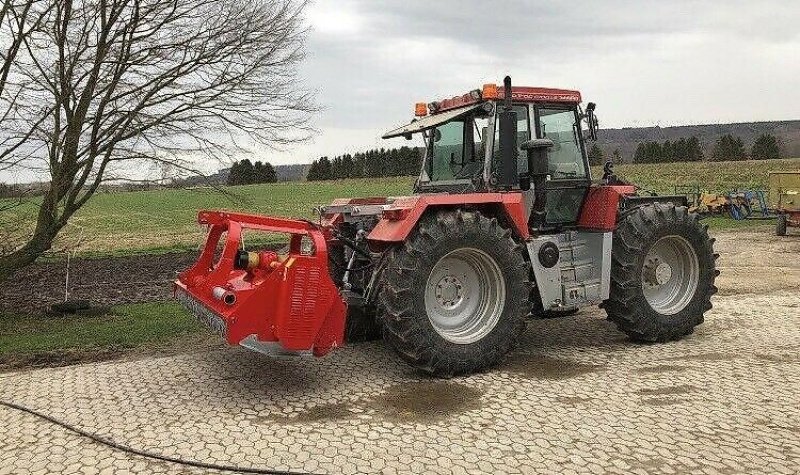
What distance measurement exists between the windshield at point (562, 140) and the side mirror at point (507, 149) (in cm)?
37

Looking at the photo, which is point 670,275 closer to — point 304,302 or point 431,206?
point 431,206

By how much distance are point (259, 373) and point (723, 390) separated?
12.1 feet

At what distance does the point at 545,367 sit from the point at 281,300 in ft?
8.06

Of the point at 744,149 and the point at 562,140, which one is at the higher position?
the point at 744,149

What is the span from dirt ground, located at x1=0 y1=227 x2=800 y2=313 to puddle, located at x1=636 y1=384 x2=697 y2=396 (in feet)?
16.7

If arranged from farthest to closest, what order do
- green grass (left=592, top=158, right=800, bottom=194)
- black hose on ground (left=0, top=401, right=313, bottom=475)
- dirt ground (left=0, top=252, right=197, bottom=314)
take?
1. green grass (left=592, top=158, right=800, bottom=194)
2. dirt ground (left=0, top=252, right=197, bottom=314)
3. black hose on ground (left=0, top=401, right=313, bottom=475)

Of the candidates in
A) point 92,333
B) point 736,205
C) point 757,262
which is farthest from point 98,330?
point 736,205

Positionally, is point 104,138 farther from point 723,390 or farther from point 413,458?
point 723,390

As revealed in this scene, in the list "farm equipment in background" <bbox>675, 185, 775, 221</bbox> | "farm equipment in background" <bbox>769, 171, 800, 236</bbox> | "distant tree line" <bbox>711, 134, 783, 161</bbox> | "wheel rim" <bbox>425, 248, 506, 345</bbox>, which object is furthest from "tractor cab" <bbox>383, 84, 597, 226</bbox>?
"distant tree line" <bbox>711, 134, 783, 161</bbox>

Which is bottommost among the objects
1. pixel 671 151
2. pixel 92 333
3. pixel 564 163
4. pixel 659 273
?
pixel 92 333

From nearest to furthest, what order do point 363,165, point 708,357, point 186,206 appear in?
point 708,357 < point 186,206 < point 363,165

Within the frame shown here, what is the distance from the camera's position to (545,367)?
19.2ft

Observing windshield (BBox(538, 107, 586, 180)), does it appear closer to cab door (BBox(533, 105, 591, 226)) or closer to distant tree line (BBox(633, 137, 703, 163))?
cab door (BBox(533, 105, 591, 226))

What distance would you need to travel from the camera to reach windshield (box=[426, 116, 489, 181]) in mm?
6406
